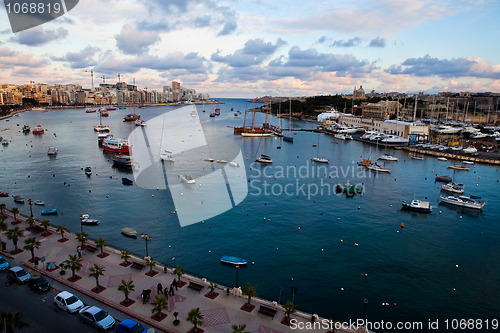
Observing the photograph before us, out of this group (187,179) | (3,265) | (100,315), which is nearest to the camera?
(100,315)

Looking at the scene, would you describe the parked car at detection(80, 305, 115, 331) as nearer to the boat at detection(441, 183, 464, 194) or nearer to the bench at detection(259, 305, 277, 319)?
the bench at detection(259, 305, 277, 319)

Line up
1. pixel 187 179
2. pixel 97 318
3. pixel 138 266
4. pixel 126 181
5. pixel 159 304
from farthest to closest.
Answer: pixel 187 179, pixel 126 181, pixel 138 266, pixel 159 304, pixel 97 318

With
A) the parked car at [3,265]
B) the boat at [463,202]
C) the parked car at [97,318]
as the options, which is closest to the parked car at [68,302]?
the parked car at [97,318]

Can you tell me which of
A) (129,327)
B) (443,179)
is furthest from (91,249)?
(443,179)

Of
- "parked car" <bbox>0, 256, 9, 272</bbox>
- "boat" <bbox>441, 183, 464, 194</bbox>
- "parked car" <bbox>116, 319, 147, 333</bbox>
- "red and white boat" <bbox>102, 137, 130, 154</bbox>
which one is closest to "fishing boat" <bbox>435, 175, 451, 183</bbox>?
"boat" <bbox>441, 183, 464, 194</bbox>

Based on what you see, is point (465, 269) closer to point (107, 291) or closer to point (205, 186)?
point (107, 291)

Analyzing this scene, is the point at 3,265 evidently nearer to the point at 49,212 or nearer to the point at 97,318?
the point at 97,318
